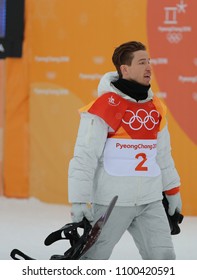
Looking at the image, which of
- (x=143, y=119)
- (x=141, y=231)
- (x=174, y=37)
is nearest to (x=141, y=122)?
(x=143, y=119)

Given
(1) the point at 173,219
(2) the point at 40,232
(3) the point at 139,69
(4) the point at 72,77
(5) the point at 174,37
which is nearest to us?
(3) the point at 139,69

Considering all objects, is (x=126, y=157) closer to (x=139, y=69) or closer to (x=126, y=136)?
(x=126, y=136)

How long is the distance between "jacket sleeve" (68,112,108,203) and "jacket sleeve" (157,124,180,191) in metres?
0.29

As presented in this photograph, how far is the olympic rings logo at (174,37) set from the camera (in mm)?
5906

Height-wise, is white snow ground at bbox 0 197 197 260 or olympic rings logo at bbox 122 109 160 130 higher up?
olympic rings logo at bbox 122 109 160 130

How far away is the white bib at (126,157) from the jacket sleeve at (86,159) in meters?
0.05

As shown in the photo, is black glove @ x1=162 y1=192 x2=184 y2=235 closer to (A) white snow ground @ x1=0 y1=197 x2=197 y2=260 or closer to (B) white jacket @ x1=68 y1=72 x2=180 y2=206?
(B) white jacket @ x1=68 y1=72 x2=180 y2=206

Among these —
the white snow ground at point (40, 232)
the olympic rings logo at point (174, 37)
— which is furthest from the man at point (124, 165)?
the olympic rings logo at point (174, 37)

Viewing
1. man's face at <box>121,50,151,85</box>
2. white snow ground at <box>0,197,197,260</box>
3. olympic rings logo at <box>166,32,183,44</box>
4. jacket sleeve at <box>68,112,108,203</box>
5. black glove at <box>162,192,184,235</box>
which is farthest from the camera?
olympic rings logo at <box>166,32,183,44</box>

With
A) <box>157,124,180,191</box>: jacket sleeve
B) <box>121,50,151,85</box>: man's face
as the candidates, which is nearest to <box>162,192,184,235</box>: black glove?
<box>157,124,180,191</box>: jacket sleeve

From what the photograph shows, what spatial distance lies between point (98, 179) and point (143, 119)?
0.33 metres

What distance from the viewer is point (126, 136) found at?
10.5 ft

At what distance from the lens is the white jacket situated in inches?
124
